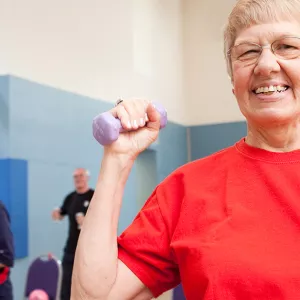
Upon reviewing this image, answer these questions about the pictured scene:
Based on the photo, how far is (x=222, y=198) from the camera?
116cm

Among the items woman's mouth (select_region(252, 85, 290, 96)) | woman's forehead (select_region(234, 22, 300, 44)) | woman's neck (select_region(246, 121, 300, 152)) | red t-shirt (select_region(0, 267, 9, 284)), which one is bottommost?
red t-shirt (select_region(0, 267, 9, 284))

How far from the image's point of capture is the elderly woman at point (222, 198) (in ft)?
3.56

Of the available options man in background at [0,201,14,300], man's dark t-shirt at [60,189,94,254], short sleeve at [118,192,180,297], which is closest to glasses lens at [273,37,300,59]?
short sleeve at [118,192,180,297]

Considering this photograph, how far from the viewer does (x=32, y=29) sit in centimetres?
626

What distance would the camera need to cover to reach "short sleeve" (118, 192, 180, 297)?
116 cm

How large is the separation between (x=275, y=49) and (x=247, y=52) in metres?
0.06

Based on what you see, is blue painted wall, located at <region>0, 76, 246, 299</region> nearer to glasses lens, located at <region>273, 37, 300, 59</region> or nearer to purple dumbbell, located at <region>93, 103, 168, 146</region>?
purple dumbbell, located at <region>93, 103, 168, 146</region>

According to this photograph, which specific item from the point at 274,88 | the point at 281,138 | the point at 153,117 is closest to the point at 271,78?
the point at 274,88

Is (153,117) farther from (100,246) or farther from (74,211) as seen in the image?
(74,211)

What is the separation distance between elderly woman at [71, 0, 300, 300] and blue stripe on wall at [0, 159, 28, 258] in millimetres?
4511

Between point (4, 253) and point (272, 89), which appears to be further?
point (4, 253)

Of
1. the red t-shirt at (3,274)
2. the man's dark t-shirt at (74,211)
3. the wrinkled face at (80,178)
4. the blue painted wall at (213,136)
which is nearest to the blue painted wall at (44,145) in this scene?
the man's dark t-shirt at (74,211)

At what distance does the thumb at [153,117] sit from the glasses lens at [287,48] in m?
0.28

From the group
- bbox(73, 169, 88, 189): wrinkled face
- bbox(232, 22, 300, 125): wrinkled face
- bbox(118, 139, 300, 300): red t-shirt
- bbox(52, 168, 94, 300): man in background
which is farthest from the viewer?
bbox(73, 169, 88, 189): wrinkled face
